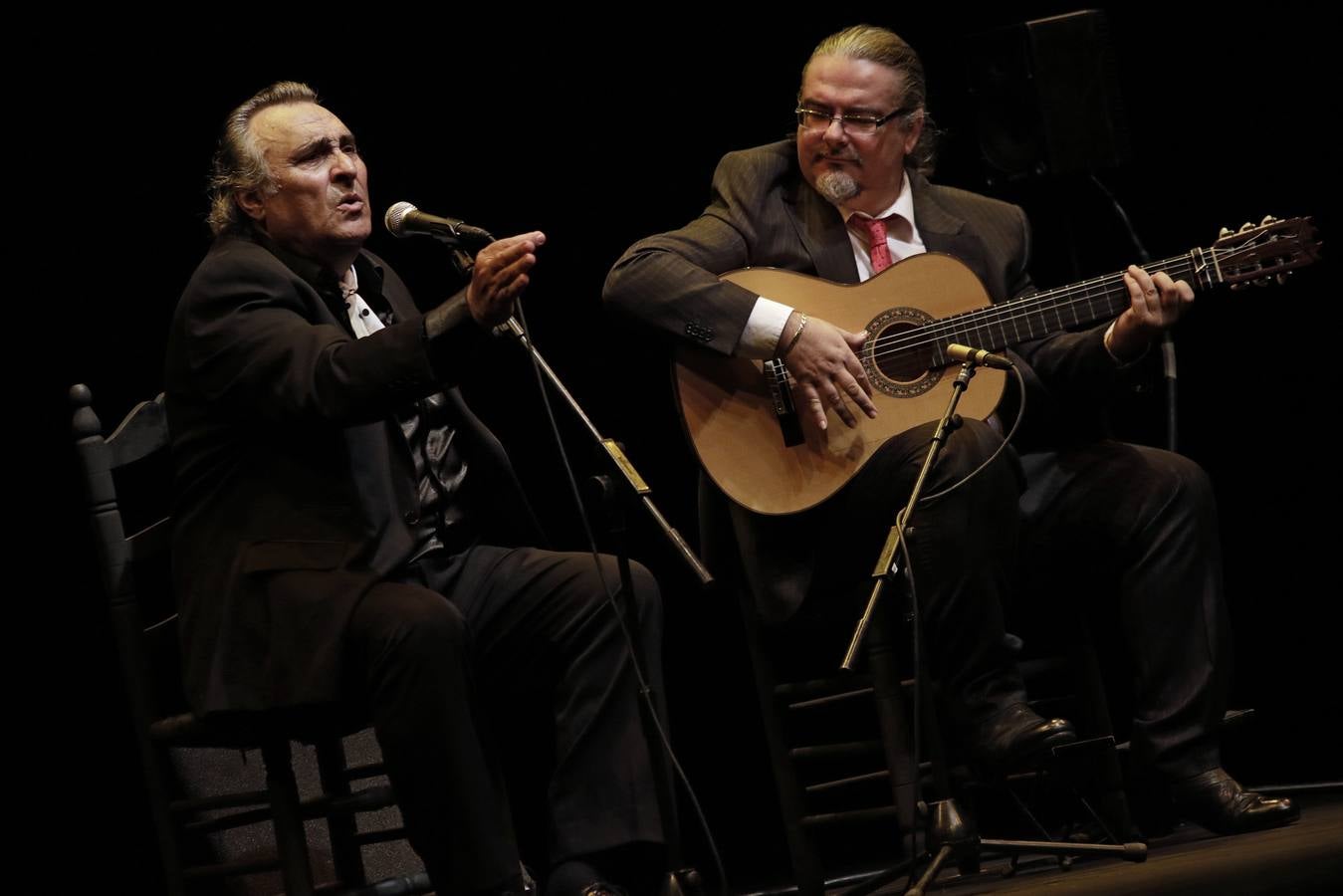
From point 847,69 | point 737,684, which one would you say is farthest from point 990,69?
point 737,684

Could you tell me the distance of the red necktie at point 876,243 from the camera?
11.3 ft

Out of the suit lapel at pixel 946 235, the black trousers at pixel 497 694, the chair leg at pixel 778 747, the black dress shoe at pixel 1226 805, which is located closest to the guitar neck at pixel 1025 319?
the suit lapel at pixel 946 235

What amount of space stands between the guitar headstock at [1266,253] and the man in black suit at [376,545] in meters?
1.28

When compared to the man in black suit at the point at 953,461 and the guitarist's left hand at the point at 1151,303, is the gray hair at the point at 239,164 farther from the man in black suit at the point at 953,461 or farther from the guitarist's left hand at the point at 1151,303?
the guitarist's left hand at the point at 1151,303

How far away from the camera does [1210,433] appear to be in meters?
4.41

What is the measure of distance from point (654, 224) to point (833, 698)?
1.58m

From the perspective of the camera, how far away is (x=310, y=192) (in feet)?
10.3

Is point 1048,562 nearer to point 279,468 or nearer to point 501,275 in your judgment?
point 501,275

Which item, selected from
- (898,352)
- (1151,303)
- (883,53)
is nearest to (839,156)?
(883,53)

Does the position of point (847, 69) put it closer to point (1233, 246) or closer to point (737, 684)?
point (1233, 246)

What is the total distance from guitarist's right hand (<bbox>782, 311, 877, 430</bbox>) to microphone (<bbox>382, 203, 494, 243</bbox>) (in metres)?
0.86

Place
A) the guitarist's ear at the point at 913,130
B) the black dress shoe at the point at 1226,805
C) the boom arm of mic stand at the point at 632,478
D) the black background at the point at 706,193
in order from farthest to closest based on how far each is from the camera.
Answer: the black background at the point at 706,193
the guitarist's ear at the point at 913,130
the black dress shoe at the point at 1226,805
the boom arm of mic stand at the point at 632,478

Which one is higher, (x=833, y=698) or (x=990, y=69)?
(x=990, y=69)

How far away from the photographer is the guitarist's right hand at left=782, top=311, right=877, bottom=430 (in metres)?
3.13
